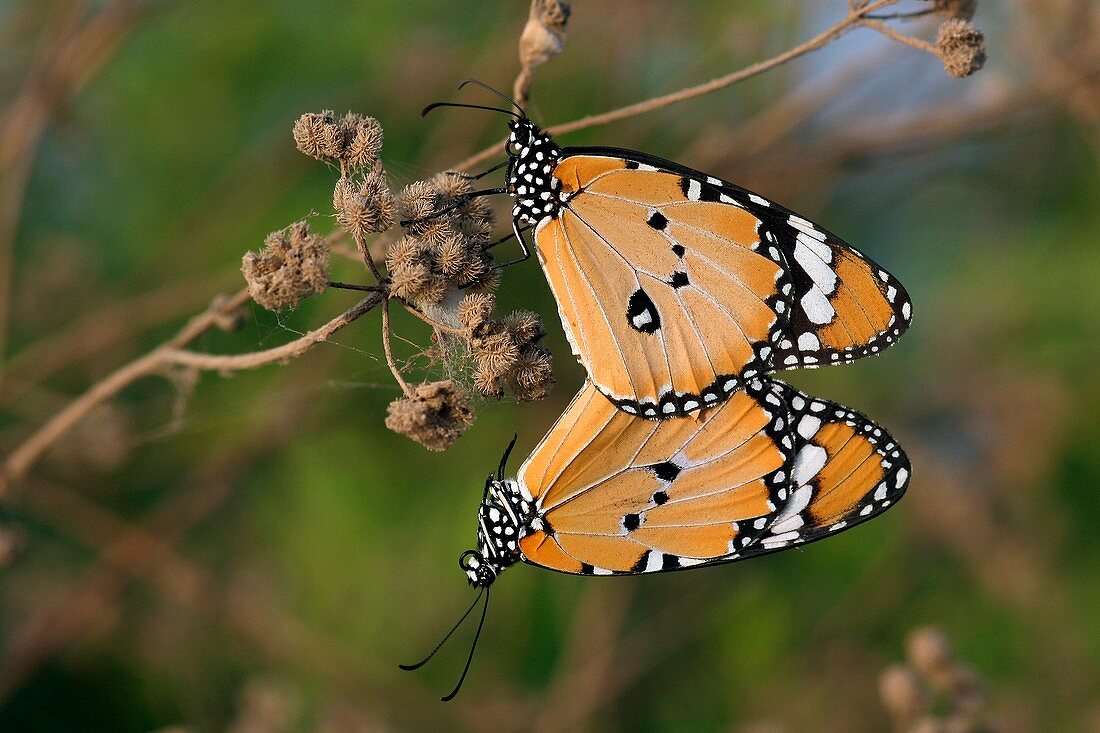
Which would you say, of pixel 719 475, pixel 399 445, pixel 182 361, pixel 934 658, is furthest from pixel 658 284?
pixel 399 445

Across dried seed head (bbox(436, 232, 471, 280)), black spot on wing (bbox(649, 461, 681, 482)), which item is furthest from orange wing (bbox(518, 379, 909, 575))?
dried seed head (bbox(436, 232, 471, 280))

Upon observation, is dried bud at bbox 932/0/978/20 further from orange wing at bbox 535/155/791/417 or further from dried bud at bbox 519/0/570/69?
dried bud at bbox 519/0/570/69

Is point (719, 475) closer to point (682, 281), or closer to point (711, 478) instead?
point (711, 478)

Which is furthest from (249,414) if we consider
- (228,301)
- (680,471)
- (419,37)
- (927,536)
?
(927,536)

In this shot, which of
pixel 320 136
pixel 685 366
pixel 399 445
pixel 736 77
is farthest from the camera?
pixel 399 445

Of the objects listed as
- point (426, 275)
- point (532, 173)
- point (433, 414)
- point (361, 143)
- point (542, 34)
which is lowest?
point (433, 414)

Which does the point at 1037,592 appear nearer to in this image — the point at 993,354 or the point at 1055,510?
the point at 1055,510

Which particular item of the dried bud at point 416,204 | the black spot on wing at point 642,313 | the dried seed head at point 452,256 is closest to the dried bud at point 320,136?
the dried bud at point 416,204
